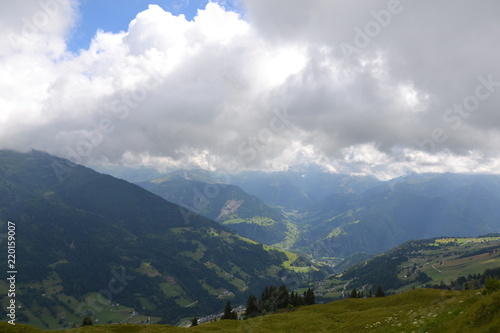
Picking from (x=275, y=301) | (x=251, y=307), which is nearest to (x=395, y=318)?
(x=275, y=301)

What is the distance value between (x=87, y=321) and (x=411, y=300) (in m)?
97.0

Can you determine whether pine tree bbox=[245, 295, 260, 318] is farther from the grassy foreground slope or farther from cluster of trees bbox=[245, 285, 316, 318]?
the grassy foreground slope

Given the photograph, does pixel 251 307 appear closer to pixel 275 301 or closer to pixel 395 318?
pixel 275 301

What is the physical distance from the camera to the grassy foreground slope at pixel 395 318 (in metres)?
24.8

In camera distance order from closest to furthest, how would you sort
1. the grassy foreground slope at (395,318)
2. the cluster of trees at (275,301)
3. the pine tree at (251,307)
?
the grassy foreground slope at (395,318) < the cluster of trees at (275,301) < the pine tree at (251,307)

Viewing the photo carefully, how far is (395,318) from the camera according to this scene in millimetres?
45312

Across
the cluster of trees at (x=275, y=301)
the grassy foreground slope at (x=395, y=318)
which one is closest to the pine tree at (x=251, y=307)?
the cluster of trees at (x=275, y=301)

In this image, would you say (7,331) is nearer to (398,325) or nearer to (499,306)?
(398,325)

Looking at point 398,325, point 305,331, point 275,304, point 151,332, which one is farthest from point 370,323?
point 275,304

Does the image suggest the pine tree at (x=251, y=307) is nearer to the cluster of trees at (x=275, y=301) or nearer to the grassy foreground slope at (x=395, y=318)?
the cluster of trees at (x=275, y=301)

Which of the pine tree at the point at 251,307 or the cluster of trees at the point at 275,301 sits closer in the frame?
the cluster of trees at the point at 275,301

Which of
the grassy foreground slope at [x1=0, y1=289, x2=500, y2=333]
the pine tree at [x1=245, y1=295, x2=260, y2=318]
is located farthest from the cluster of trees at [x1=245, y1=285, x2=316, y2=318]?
the grassy foreground slope at [x1=0, y1=289, x2=500, y2=333]

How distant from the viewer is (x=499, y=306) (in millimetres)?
23266

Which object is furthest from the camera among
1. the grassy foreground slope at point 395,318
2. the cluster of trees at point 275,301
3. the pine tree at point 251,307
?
the pine tree at point 251,307
